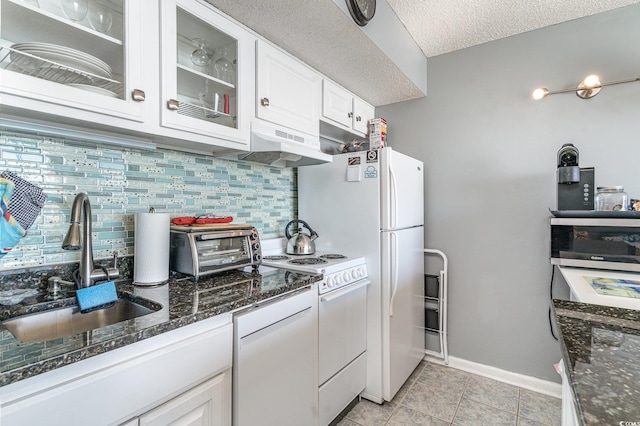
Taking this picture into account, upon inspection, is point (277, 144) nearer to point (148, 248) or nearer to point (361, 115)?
point (148, 248)

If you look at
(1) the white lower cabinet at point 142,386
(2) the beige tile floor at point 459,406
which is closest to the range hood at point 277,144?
(1) the white lower cabinet at point 142,386

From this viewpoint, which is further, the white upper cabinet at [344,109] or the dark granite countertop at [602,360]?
the white upper cabinet at [344,109]

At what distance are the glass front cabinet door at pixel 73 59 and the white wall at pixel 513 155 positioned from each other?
217 cm

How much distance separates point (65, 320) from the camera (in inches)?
41.9

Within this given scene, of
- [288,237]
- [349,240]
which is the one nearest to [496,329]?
[349,240]

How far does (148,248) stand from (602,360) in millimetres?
1476

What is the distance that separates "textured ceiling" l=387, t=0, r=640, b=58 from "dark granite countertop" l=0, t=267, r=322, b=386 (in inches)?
73.1

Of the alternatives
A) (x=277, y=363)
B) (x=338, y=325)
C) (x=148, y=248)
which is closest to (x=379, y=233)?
(x=338, y=325)

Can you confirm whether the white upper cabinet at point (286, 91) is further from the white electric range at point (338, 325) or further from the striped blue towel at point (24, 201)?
the striped blue towel at point (24, 201)

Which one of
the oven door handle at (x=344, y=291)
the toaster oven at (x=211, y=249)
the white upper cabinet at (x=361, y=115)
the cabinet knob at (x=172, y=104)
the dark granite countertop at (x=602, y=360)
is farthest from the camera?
the white upper cabinet at (x=361, y=115)

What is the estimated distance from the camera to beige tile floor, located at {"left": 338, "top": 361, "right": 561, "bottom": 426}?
1.80 metres

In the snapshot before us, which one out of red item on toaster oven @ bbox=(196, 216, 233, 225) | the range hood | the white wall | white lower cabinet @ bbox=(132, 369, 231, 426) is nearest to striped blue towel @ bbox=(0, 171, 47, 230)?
red item on toaster oven @ bbox=(196, 216, 233, 225)

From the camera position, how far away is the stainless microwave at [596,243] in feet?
5.17

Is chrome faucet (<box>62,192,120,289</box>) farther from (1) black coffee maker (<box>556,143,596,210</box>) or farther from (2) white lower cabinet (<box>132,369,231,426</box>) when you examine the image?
(1) black coffee maker (<box>556,143,596,210</box>)
